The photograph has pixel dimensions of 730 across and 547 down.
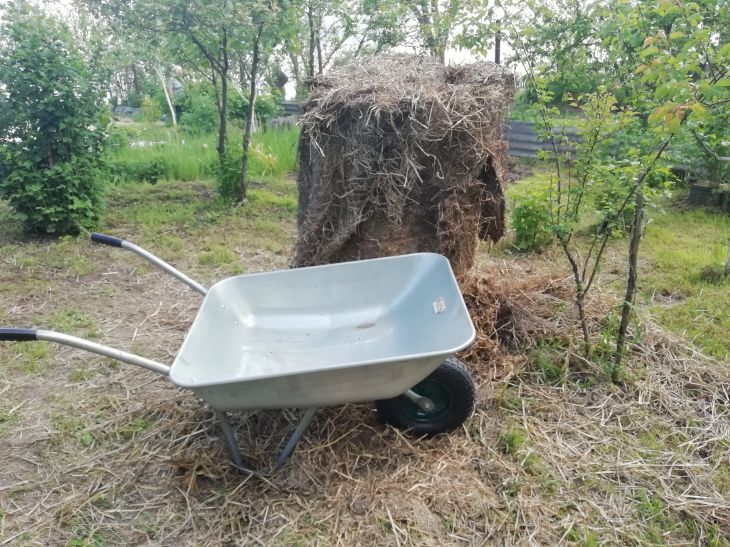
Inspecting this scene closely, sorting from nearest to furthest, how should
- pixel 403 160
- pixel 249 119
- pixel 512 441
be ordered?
pixel 512 441 → pixel 403 160 → pixel 249 119

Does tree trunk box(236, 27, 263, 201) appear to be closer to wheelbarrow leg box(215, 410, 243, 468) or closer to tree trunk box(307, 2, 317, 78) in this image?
tree trunk box(307, 2, 317, 78)

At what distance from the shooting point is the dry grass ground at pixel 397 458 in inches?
88.0

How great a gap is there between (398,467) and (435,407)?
0.34m

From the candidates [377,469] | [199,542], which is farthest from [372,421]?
[199,542]

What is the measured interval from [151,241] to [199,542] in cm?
376

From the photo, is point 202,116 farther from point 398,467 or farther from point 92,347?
point 398,467

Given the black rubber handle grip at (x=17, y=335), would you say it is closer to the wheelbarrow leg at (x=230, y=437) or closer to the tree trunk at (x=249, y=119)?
the wheelbarrow leg at (x=230, y=437)

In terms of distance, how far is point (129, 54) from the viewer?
22.7 ft

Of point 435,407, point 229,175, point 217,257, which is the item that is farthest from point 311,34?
point 435,407

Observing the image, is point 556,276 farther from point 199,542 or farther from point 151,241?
point 151,241

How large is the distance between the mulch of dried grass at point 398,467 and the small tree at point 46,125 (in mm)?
2697

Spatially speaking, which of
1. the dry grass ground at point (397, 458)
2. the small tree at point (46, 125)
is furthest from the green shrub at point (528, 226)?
the small tree at point (46, 125)

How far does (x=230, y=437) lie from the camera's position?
91.1 inches

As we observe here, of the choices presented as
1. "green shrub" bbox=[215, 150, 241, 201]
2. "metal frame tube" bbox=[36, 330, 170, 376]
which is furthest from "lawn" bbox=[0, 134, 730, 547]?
"green shrub" bbox=[215, 150, 241, 201]
